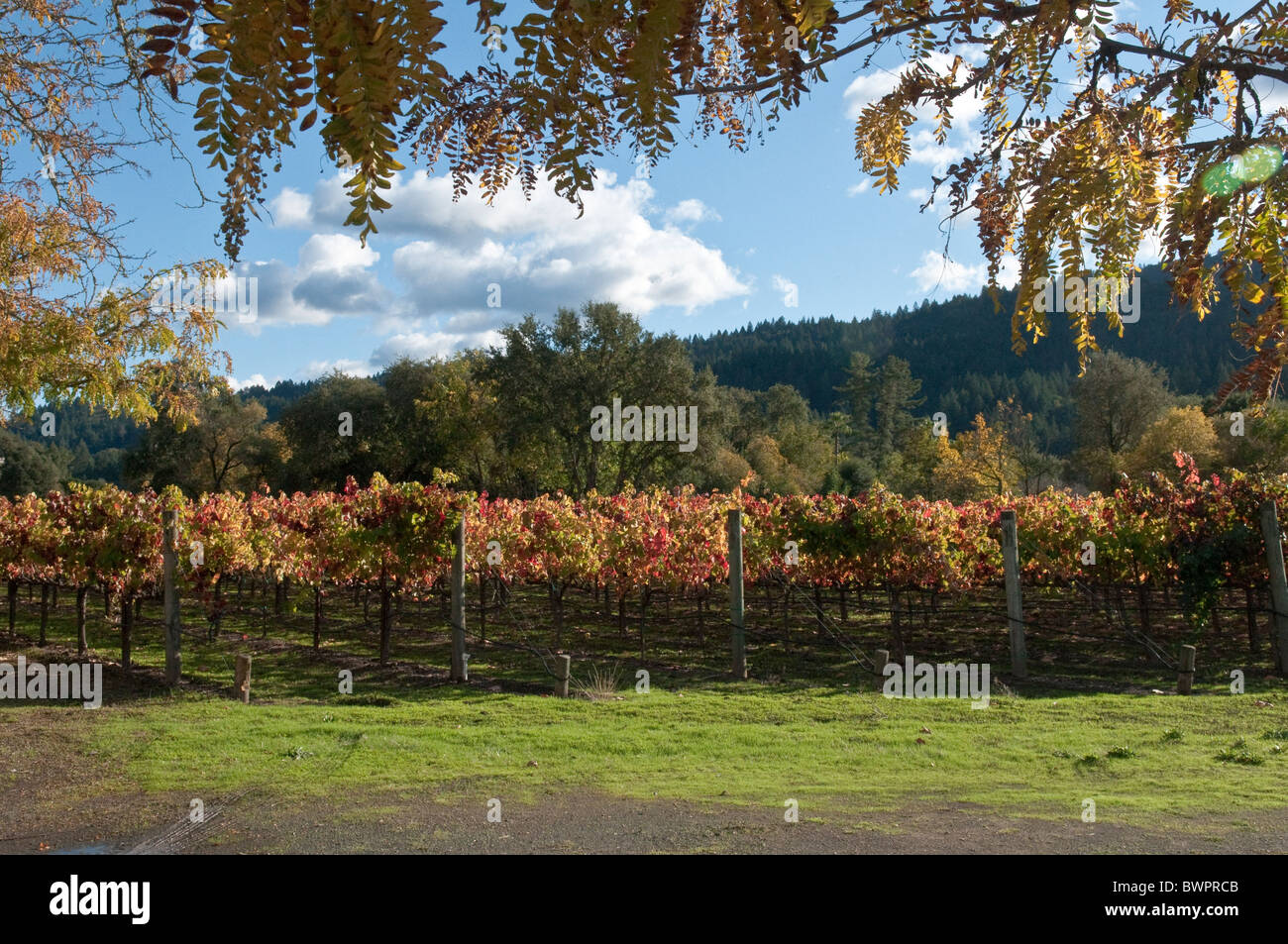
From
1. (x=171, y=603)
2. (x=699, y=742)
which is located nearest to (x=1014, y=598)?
(x=699, y=742)

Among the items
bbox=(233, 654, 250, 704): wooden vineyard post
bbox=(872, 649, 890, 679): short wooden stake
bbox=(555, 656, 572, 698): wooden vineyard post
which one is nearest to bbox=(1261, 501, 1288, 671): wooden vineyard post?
bbox=(872, 649, 890, 679): short wooden stake

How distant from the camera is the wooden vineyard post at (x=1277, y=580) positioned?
37.5 ft

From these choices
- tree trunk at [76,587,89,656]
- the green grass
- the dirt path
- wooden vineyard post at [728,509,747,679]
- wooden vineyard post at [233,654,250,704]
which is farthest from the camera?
tree trunk at [76,587,89,656]

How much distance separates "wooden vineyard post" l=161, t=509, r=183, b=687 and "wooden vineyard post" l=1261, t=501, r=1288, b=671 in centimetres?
1404

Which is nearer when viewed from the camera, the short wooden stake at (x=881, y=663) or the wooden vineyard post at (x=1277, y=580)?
the short wooden stake at (x=881, y=663)

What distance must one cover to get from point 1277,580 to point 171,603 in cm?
1420

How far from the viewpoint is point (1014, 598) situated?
1206 centimetres

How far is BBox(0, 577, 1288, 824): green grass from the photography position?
21.1ft

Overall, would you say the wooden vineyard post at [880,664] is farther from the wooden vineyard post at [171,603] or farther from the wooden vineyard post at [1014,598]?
the wooden vineyard post at [171,603]

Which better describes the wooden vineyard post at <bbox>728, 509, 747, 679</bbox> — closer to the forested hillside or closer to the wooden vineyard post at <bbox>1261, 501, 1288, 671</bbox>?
the wooden vineyard post at <bbox>1261, 501, 1288, 671</bbox>

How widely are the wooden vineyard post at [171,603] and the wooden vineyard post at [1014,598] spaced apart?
10.9m

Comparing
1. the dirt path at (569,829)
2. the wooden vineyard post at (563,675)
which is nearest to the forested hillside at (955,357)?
the wooden vineyard post at (563,675)

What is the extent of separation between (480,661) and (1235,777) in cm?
971
